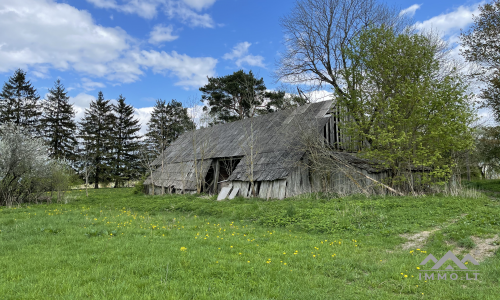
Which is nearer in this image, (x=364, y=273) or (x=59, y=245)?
(x=364, y=273)

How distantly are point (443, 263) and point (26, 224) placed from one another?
10.5m

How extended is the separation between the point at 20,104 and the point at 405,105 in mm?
40741

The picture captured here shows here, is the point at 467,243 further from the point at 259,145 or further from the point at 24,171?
the point at 24,171

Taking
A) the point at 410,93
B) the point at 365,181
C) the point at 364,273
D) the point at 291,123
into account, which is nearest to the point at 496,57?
the point at 410,93

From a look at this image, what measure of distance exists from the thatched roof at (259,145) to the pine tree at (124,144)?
14.7 metres

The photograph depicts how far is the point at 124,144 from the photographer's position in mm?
41250

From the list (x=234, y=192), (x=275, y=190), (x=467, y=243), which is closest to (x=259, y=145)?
(x=234, y=192)

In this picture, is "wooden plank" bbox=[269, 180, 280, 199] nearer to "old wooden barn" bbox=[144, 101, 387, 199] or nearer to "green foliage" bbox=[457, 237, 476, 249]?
"old wooden barn" bbox=[144, 101, 387, 199]

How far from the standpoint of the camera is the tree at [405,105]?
547 inches

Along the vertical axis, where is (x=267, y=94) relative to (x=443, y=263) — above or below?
above

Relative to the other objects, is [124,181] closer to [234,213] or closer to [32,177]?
[32,177]

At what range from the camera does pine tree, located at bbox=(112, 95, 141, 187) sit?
3969 centimetres

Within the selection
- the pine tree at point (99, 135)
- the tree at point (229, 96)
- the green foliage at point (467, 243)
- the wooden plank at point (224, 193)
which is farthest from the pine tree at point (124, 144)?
the green foliage at point (467, 243)

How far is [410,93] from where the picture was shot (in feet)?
46.2
